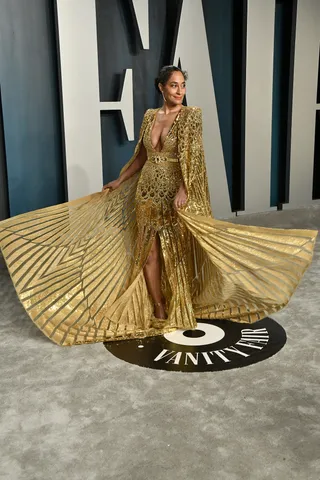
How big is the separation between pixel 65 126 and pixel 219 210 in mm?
1703

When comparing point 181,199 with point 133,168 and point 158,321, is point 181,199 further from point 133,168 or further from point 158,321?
point 158,321

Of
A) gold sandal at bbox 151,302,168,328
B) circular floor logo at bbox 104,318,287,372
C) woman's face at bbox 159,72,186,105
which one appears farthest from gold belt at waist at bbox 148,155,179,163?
circular floor logo at bbox 104,318,287,372

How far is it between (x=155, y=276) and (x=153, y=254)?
0.43ft

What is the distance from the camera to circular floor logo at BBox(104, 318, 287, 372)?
8.40 feet

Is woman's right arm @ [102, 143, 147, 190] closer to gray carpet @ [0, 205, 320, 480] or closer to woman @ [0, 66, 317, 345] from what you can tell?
woman @ [0, 66, 317, 345]

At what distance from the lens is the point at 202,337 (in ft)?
9.33

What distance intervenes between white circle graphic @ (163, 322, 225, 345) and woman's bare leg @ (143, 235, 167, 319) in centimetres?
19

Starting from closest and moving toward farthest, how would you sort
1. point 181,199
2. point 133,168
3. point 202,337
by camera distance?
1. point 181,199
2. point 202,337
3. point 133,168

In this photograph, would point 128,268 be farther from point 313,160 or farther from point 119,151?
point 313,160

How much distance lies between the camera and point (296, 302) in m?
3.42

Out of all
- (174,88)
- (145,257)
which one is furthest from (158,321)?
(174,88)

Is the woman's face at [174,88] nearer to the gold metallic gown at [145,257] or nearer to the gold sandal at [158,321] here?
the gold metallic gown at [145,257]

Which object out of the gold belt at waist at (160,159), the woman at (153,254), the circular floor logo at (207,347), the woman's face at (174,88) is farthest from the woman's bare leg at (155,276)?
the woman's face at (174,88)

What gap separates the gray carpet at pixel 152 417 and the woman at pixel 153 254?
0.25 meters
